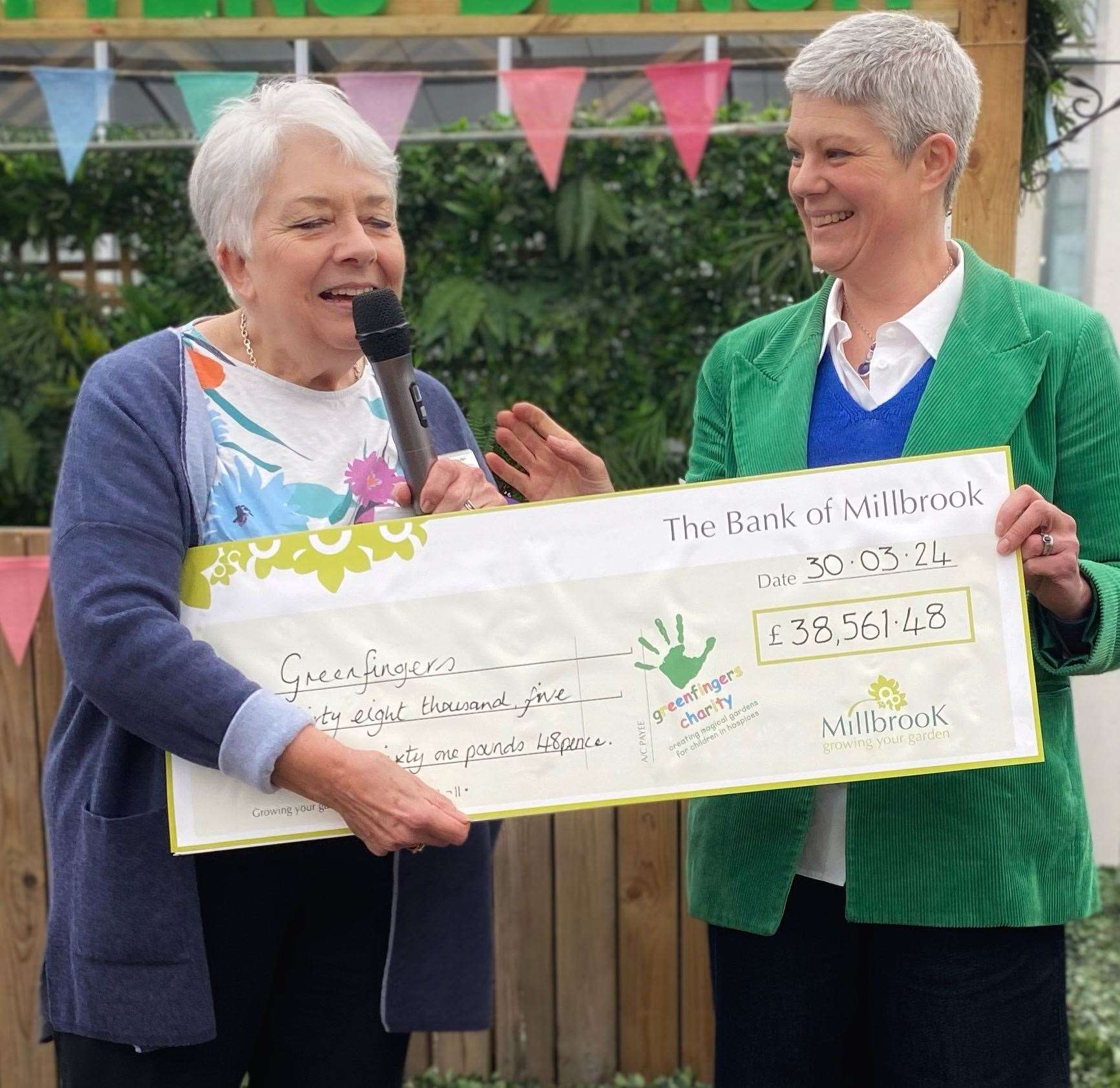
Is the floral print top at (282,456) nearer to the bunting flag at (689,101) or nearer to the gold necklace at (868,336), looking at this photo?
the gold necklace at (868,336)

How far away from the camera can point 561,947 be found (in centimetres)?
329

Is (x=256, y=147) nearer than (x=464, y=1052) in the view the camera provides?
Yes

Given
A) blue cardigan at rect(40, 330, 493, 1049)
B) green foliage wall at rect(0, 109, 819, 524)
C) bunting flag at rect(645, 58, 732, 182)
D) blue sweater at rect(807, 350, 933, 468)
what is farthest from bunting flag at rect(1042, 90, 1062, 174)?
blue cardigan at rect(40, 330, 493, 1049)

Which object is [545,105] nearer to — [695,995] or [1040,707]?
[695,995]

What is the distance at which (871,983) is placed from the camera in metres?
1.88

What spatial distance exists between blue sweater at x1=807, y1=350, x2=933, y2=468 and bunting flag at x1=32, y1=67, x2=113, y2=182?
3.10 metres

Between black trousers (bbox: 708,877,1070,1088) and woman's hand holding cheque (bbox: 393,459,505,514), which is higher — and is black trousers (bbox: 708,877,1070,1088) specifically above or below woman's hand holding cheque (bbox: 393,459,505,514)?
below

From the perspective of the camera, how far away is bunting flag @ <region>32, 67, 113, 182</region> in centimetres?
409

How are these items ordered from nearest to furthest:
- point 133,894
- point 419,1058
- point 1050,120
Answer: point 133,894
point 419,1058
point 1050,120

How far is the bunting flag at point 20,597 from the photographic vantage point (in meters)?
3.03

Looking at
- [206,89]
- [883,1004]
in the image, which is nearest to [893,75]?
[883,1004]

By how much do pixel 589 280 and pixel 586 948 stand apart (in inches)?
134

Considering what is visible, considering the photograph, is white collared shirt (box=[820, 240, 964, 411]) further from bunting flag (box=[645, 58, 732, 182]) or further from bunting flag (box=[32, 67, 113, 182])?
bunting flag (box=[32, 67, 113, 182])

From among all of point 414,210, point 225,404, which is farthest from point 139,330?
point 225,404
